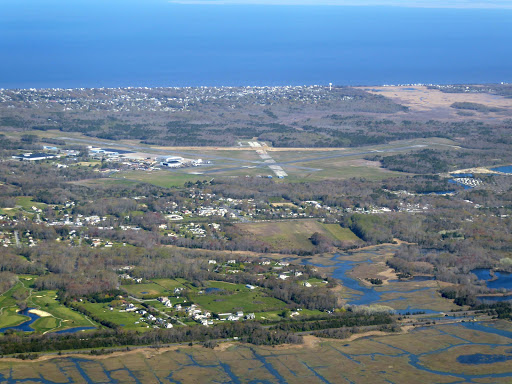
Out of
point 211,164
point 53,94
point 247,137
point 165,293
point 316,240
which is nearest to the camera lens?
point 165,293

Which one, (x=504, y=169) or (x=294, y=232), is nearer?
(x=294, y=232)

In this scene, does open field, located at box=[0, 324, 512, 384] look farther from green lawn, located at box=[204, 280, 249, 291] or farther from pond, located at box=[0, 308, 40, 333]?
green lawn, located at box=[204, 280, 249, 291]

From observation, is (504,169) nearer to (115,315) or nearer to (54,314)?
(115,315)

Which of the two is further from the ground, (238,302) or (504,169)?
(504,169)

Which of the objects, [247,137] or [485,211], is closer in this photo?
[485,211]

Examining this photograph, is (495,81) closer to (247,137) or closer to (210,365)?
(247,137)

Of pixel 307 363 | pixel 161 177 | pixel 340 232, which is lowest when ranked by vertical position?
pixel 307 363

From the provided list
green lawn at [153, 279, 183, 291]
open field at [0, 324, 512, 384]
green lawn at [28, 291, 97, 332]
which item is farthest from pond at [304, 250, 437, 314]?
green lawn at [28, 291, 97, 332]

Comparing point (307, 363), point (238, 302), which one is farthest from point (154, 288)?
point (307, 363)

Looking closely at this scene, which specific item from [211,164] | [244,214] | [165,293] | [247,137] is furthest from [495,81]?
[165,293]
